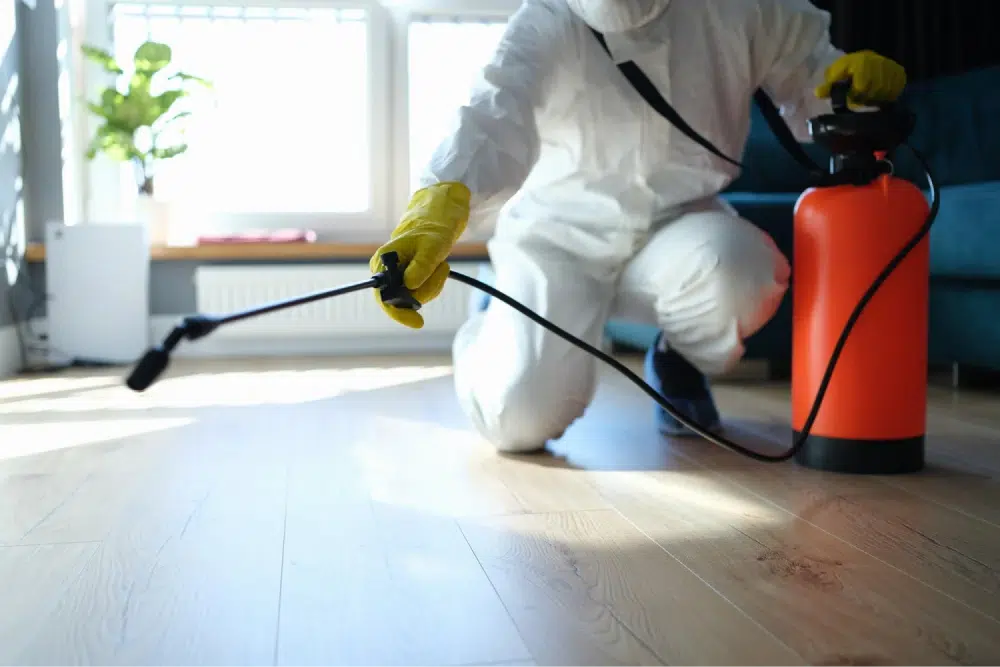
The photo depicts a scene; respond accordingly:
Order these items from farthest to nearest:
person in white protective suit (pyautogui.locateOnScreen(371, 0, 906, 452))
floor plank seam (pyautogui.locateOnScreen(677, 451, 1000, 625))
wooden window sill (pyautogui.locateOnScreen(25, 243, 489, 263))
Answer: wooden window sill (pyautogui.locateOnScreen(25, 243, 489, 263)), person in white protective suit (pyautogui.locateOnScreen(371, 0, 906, 452)), floor plank seam (pyautogui.locateOnScreen(677, 451, 1000, 625))

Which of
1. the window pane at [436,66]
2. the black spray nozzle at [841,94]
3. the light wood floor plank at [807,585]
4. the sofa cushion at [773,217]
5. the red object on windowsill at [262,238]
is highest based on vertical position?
the window pane at [436,66]

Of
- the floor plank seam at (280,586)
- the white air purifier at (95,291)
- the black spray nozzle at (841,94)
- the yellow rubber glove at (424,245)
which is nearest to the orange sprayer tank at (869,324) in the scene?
the black spray nozzle at (841,94)

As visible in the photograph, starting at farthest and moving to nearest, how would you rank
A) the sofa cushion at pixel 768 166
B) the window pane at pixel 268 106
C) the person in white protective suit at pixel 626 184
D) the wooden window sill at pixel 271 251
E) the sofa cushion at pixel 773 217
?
the window pane at pixel 268 106
the wooden window sill at pixel 271 251
the sofa cushion at pixel 768 166
the sofa cushion at pixel 773 217
the person in white protective suit at pixel 626 184

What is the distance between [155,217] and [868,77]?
8.07 ft

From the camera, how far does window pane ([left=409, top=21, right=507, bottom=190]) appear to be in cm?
346

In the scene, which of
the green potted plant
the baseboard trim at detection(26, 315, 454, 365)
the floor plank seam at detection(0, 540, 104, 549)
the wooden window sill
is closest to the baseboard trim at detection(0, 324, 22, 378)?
the wooden window sill

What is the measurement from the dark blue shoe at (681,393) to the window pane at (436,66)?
2.00 m

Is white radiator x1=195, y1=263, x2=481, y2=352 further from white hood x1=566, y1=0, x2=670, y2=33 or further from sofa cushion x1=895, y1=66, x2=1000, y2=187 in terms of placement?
white hood x1=566, y1=0, x2=670, y2=33

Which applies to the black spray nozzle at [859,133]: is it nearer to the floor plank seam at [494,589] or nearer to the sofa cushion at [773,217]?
the floor plank seam at [494,589]

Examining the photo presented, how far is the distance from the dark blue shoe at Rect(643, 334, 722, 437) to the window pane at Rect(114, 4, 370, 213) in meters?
2.04

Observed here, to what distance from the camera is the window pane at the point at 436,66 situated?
3.46m

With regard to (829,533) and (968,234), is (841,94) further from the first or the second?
(968,234)

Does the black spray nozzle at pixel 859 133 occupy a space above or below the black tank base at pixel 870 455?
above

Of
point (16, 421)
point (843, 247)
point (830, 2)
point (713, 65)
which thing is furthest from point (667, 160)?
point (830, 2)
